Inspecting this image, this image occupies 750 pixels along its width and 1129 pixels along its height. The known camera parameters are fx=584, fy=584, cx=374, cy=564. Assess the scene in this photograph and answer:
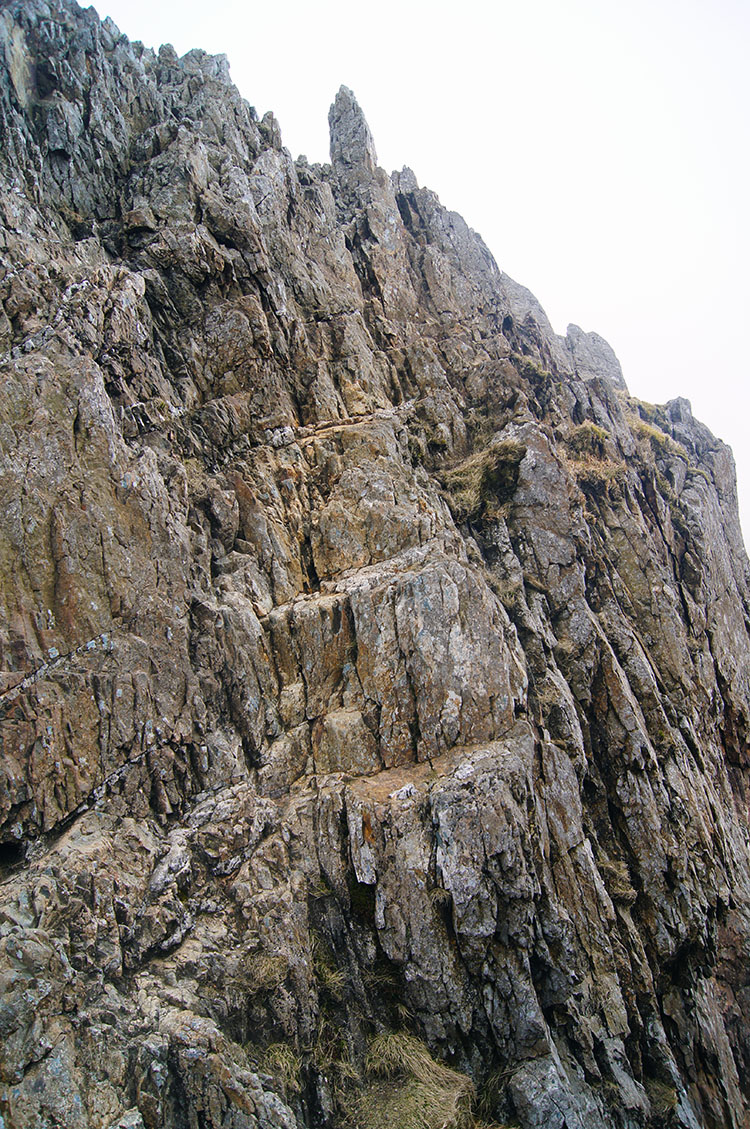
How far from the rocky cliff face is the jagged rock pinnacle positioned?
14006 mm

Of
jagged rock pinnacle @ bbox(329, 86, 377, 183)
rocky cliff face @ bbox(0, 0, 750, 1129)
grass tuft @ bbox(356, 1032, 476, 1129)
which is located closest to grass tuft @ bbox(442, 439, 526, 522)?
rocky cliff face @ bbox(0, 0, 750, 1129)

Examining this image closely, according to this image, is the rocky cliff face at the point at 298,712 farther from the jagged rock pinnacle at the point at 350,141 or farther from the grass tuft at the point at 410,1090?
the jagged rock pinnacle at the point at 350,141

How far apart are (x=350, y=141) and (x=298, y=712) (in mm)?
40203

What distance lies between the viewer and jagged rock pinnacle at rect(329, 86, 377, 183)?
37844 mm

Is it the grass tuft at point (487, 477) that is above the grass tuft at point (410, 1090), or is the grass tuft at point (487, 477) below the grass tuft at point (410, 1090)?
above

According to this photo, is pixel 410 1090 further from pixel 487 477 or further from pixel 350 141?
pixel 350 141

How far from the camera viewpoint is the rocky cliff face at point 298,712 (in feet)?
37.7

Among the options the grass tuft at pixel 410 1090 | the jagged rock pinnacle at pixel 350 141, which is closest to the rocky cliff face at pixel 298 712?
the grass tuft at pixel 410 1090

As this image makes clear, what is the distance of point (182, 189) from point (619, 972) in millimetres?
30103

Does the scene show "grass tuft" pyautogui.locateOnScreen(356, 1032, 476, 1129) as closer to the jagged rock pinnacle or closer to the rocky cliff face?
the rocky cliff face

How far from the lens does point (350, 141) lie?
39.5 meters

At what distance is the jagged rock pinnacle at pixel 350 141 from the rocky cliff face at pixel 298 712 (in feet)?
46.0

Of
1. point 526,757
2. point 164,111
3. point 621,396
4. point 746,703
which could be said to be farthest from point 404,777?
point 621,396

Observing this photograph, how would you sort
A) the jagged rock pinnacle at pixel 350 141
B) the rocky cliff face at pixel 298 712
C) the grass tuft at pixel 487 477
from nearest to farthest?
the rocky cliff face at pixel 298 712 → the grass tuft at pixel 487 477 → the jagged rock pinnacle at pixel 350 141
